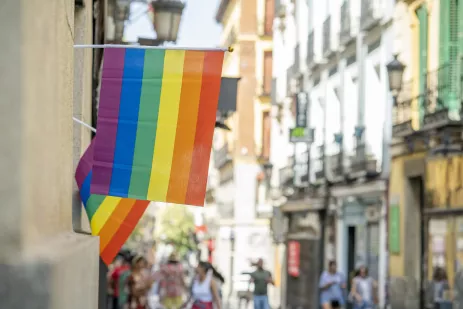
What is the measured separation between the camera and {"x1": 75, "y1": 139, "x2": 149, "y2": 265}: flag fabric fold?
883 centimetres

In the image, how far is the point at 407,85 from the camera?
27922 mm

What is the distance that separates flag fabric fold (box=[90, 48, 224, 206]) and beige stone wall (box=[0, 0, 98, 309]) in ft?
9.95

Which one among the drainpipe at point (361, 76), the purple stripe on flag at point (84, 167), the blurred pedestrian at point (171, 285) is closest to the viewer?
the purple stripe on flag at point (84, 167)

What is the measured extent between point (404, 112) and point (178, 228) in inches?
2787

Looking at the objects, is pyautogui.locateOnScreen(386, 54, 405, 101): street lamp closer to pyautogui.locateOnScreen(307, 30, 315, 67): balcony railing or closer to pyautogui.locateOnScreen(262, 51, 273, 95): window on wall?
pyautogui.locateOnScreen(307, 30, 315, 67): balcony railing

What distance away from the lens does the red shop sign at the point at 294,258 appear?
A: 42438 millimetres

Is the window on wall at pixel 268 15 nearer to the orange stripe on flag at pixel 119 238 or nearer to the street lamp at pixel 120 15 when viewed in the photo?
the street lamp at pixel 120 15

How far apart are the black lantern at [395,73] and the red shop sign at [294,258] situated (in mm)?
15799

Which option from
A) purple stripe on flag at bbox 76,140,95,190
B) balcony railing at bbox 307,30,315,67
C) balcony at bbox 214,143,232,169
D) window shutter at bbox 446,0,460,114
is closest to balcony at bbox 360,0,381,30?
window shutter at bbox 446,0,460,114

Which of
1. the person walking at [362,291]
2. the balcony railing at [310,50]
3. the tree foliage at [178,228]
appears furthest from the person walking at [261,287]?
the tree foliage at [178,228]

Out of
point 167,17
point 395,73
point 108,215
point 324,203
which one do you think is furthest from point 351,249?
point 108,215

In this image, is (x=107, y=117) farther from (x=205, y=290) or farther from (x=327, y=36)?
(x=327, y=36)

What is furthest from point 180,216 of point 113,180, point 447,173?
point 113,180

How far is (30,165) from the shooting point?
3.83 m
